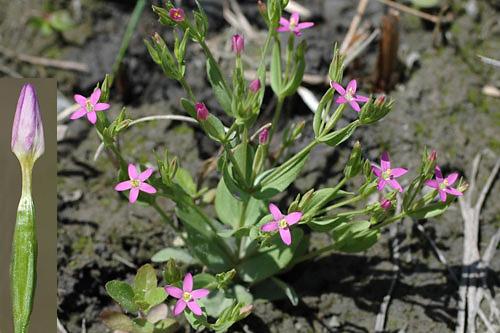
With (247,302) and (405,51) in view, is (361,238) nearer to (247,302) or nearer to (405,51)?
(247,302)

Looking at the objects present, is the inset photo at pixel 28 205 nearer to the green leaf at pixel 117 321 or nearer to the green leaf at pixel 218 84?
the green leaf at pixel 117 321

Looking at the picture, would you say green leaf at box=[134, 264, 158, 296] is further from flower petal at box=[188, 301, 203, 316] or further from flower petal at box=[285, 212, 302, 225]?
flower petal at box=[285, 212, 302, 225]

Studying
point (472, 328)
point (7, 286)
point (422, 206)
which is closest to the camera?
point (7, 286)

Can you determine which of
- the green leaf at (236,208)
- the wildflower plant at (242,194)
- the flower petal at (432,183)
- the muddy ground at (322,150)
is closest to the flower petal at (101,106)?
the wildflower plant at (242,194)

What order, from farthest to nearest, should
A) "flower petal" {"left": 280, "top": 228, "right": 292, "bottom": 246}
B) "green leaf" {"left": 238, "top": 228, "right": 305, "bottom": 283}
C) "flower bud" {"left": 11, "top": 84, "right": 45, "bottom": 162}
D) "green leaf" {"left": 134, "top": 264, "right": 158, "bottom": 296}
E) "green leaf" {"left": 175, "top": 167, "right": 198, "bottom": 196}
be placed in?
"green leaf" {"left": 175, "top": 167, "right": 198, "bottom": 196} < "green leaf" {"left": 238, "top": 228, "right": 305, "bottom": 283} < "green leaf" {"left": 134, "top": 264, "right": 158, "bottom": 296} < "flower petal" {"left": 280, "top": 228, "right": 292, "bottom": 246} < "flower bud" {"left": 11, "top": 84, "right": 45, "bottom": 162}

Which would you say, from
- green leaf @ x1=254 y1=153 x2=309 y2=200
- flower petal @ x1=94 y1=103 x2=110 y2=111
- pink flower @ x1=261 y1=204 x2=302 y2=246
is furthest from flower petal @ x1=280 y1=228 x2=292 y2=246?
flower petal @ x1=94 y1=103 x2=110 y2=111

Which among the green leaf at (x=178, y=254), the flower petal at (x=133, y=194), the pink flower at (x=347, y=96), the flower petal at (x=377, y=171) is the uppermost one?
the pink flower at (x=347, y=96)

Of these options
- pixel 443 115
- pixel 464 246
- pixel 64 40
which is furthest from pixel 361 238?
pixel 64 40
